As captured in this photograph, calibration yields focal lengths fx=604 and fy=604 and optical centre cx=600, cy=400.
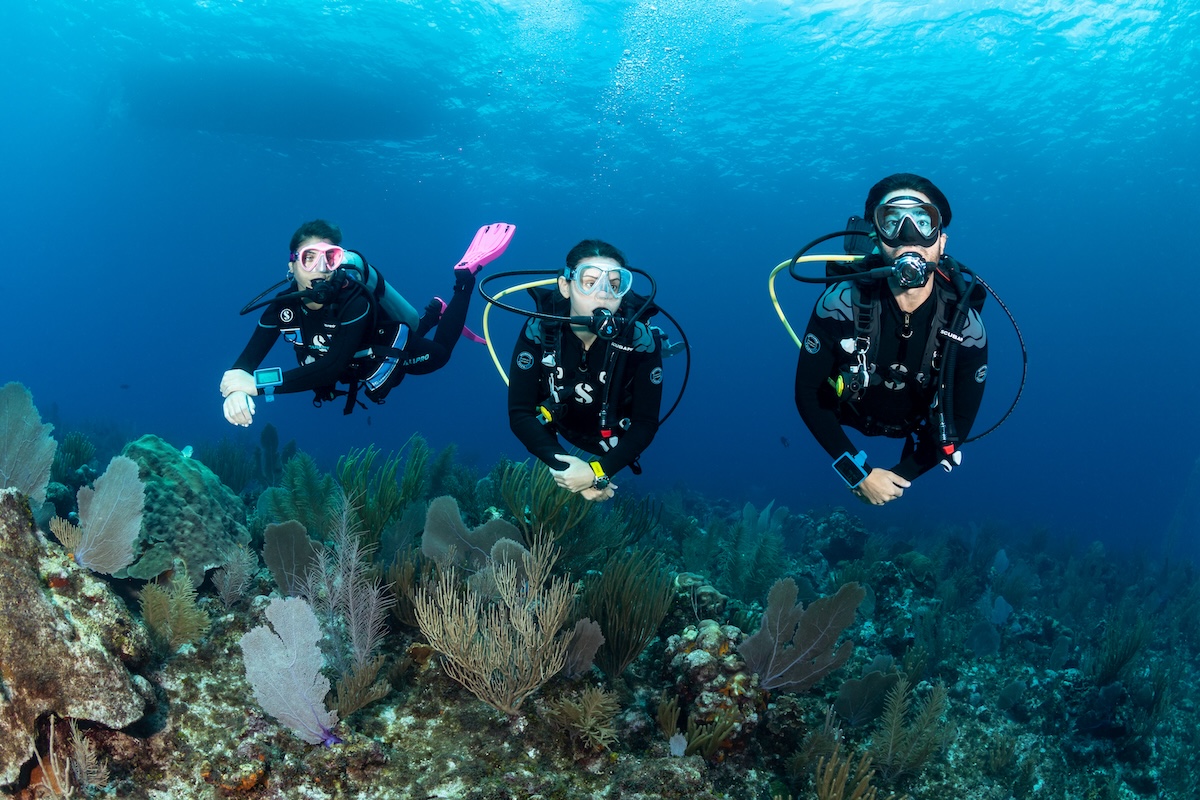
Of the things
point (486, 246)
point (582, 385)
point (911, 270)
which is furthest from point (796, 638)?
point (486, 246)

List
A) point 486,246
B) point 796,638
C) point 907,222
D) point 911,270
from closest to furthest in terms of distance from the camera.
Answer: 1. point 911,270
2. point 907,222
3. point 796,638
4. point 486,246

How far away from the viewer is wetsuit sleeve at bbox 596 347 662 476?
14.7 ft

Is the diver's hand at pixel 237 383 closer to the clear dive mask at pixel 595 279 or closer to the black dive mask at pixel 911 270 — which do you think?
the clear dive mask at pixel 595 279

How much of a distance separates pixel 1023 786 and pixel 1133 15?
2584 centimetres

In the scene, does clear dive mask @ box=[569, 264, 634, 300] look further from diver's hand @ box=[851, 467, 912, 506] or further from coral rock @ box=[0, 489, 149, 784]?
coral rock @ box=[0, 489, 149, 784]

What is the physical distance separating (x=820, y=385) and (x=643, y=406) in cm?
128

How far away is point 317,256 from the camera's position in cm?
552

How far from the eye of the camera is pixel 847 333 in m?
3.77

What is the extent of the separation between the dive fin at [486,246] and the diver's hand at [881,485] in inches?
191

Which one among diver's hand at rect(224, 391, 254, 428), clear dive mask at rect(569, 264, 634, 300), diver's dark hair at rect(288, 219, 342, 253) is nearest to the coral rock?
diver's hand at rect(224, 391, 254, 428)

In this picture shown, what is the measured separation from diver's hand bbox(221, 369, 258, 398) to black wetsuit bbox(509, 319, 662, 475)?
202cm

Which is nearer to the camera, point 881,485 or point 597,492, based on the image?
point 881,485

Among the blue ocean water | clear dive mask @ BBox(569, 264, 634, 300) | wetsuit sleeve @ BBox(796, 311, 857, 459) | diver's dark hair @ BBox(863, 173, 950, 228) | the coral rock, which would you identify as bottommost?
the coral rock

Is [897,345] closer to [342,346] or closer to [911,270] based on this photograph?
[911,270]
